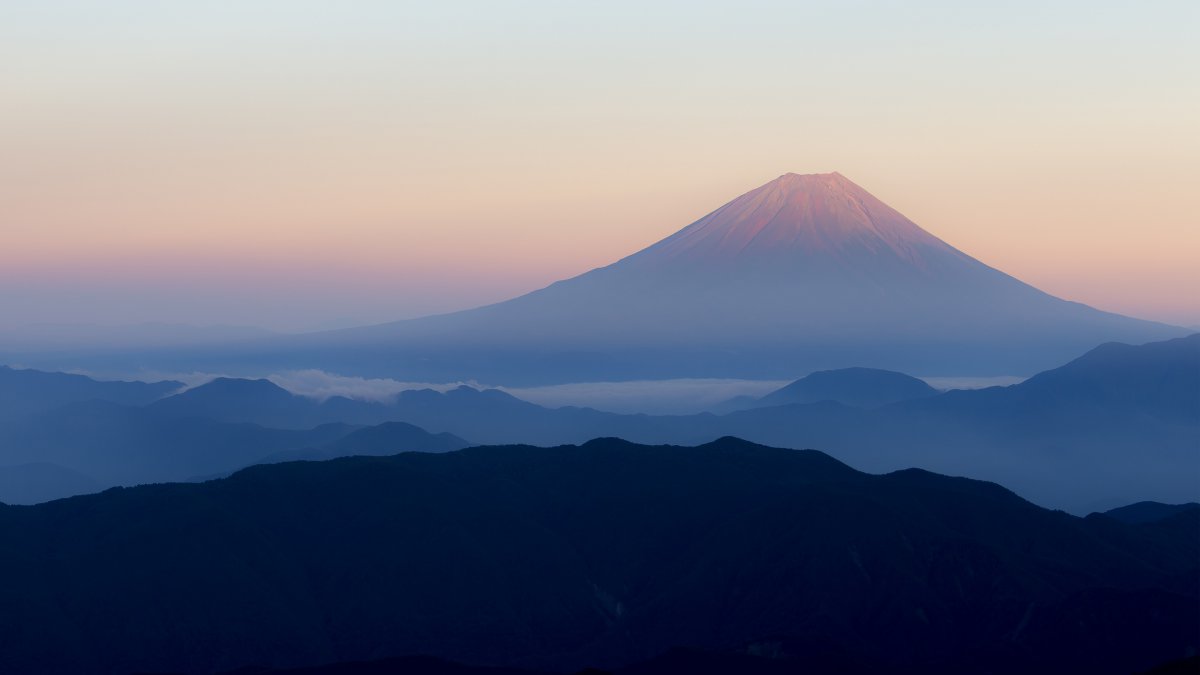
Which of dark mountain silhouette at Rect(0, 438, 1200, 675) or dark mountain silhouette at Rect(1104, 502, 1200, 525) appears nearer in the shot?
dark mountain silhouette at Rect(0, 438, 1200, 675)

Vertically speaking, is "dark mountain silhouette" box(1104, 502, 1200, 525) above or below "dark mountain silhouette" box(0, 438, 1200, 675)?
below

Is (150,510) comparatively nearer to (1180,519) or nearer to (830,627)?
(830,627)

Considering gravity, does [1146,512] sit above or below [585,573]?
below

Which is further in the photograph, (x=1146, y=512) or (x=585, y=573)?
(x=1146, y=512)

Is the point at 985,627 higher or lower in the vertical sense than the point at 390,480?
lower

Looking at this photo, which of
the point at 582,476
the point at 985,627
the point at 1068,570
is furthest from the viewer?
the point at 582,476

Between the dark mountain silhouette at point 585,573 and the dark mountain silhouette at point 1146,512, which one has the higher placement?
the dark mountain silhouette at point 585,573

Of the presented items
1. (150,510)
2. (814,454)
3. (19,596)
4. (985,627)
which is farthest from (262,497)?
(985,627)

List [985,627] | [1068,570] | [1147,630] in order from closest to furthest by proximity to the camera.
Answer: [1147,630]
[985,627]
[1068,570]
